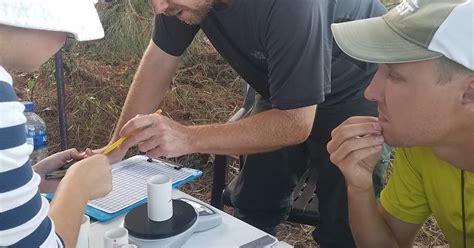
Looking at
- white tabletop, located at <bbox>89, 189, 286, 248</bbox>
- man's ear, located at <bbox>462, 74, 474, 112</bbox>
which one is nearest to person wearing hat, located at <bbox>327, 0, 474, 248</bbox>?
man's ear, located at <bbox>462, 74, 474, 112</bbox>

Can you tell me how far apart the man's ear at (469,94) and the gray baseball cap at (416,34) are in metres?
0.04

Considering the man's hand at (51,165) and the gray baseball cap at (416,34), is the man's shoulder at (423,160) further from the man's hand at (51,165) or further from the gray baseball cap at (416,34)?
the man's hand at (51,165)

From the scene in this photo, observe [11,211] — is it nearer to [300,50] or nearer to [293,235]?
[300,50]

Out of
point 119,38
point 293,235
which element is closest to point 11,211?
point 293,235

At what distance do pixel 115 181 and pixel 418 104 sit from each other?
0.91m

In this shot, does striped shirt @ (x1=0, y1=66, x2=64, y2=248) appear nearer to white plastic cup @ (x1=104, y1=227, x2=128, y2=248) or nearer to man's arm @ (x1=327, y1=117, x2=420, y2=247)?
white plastic cup @ (x1=104, y1=227, x2=128, y2=248)

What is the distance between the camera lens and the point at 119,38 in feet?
13.6

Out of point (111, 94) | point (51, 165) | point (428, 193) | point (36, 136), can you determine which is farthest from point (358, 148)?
point (111, 94)

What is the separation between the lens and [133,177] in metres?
1.65

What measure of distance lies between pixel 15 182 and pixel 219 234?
608 mm

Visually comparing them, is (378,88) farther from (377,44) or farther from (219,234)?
(219,234)

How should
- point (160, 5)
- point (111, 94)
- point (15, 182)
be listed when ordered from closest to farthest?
point (15, 182) < point (160, 5) < point (111, 94)

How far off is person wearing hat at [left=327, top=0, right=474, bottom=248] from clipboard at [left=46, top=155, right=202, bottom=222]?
479 mm

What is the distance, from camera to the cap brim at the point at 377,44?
1.29 m
